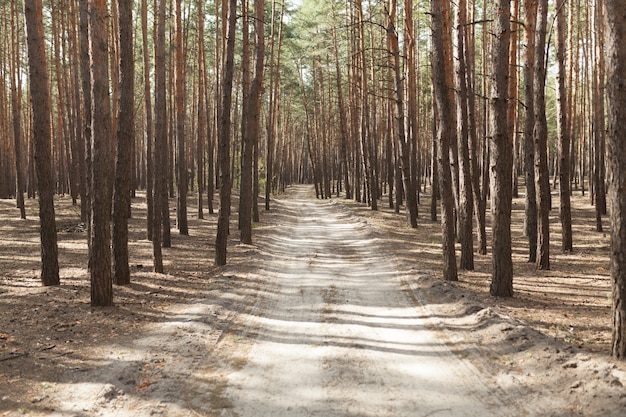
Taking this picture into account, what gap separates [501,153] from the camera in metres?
8.32

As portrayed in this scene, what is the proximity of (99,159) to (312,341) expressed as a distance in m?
4.58

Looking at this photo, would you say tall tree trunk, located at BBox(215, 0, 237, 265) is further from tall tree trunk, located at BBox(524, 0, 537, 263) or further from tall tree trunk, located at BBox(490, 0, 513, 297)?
tall tree trunk, located at BBox(524, 0, 537, 263)

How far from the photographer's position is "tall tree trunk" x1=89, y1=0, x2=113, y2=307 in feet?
25.5

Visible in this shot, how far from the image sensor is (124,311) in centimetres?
786

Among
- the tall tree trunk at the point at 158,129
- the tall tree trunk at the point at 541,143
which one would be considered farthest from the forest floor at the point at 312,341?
the tall tree trunk at the point at 158,129

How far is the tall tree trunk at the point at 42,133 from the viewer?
8.90m

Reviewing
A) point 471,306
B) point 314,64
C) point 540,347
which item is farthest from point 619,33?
point 314,64

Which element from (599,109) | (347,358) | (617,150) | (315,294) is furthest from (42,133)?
(599,109)

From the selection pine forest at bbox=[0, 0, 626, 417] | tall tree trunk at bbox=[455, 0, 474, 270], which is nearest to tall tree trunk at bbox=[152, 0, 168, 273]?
Answer: pine forest at bbox=[0, 0, 626, 417]

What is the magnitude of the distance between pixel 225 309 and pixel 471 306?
3.91 metres

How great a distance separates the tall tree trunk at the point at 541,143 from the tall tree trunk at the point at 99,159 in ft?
28.6

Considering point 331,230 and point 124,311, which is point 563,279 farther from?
point 331,230

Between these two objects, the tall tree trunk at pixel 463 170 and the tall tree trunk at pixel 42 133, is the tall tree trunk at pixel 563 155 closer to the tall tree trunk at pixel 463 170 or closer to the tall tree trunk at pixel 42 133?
the tall tree trunk at pixel 463 170

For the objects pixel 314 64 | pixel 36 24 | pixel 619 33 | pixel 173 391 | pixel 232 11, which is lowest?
pixel 173 391
